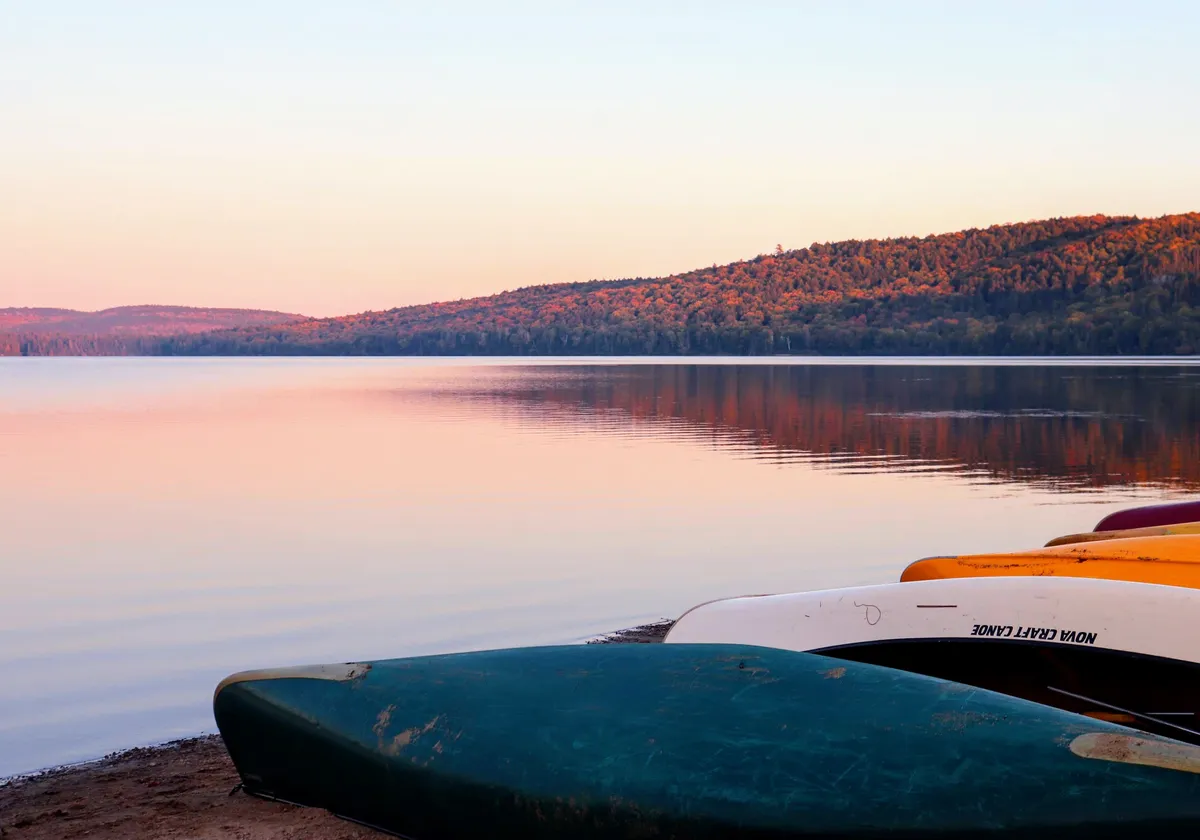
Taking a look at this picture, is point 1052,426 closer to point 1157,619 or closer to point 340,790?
point 1157,619

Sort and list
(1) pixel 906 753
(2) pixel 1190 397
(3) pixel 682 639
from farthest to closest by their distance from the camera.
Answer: (2) pixel 1190 397
(3) pixel 682 639
(1) pixel 906 753

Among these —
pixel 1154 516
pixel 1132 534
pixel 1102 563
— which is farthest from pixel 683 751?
pixel 1154 516

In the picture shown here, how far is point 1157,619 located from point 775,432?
26.8 m

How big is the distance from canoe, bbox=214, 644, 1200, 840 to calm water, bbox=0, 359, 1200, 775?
2.46 metres

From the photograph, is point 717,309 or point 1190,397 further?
point 717,309

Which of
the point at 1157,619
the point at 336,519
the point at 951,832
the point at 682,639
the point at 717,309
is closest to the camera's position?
the point at 951,832

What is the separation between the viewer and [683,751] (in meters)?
4.84

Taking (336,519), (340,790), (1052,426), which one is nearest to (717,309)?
(1052,426)

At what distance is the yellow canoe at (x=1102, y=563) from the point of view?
7297mm

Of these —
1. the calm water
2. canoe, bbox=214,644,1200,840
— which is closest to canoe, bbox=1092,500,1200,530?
the calm water

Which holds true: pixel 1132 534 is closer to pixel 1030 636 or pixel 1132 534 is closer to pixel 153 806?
pixel 1030 636

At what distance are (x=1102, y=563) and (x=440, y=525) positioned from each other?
35.1ft

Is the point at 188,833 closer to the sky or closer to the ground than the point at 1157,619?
closer to the ground

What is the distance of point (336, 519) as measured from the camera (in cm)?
1733
